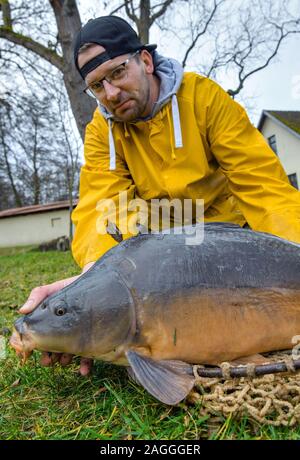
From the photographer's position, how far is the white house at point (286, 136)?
22000 millimetres

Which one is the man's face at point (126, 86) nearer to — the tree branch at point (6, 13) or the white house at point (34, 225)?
the tree branch at point (6, 13)

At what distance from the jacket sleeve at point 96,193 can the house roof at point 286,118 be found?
65.0 feet

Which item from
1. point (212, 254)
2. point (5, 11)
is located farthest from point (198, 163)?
point (5, 11)

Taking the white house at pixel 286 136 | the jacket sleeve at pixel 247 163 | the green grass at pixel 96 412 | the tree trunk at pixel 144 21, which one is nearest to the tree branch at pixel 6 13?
the tree trunk at pixel 144 21

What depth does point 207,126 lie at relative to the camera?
9.82 feet

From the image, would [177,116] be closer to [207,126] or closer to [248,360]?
[207,126]

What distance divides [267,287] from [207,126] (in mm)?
1479

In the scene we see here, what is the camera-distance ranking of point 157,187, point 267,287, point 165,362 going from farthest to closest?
point 157,187 < point 267,287 < point 165,362

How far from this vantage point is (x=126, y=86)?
2811 mm

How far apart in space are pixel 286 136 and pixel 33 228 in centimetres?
1404

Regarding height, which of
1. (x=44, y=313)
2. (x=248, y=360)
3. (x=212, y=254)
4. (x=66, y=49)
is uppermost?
(x=66, y=49)

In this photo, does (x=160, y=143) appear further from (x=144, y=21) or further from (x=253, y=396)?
(x=144, y=21)

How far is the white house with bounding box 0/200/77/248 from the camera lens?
23438 millimetres

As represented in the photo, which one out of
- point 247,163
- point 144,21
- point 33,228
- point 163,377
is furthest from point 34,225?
point 163,377
